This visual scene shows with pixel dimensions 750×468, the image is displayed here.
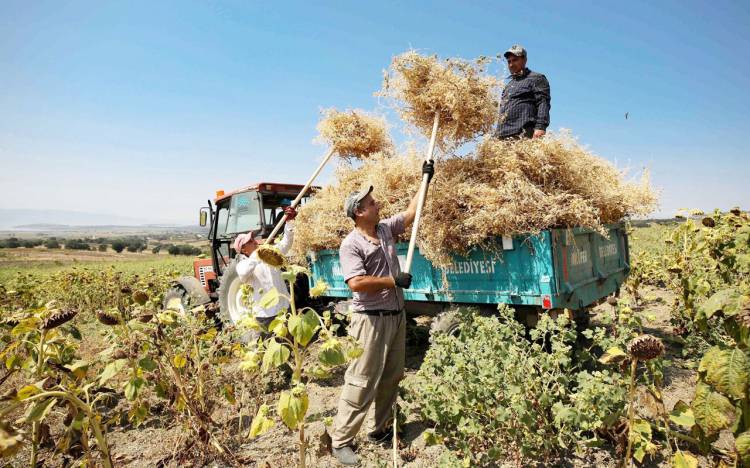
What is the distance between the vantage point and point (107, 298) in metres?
10.0

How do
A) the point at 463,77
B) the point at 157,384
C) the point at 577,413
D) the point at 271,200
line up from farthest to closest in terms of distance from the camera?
the point at 271,200 → the point at 463,77 → the point at 157,384 → the point at 577,413

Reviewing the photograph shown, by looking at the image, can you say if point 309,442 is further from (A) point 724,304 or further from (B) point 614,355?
(A) point 724,304

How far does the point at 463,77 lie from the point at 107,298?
10049mm

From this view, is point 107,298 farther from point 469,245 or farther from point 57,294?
point 469,245

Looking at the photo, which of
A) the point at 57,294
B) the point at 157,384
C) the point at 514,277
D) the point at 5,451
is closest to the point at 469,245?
the point at 514,277

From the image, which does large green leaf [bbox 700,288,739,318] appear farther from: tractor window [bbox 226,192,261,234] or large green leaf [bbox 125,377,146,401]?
tractor window [bbox 226,192,261,234]

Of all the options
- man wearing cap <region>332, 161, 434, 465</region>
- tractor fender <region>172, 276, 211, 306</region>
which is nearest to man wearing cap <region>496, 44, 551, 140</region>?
man wearing cap <region>332, 161, 434, 465</region>

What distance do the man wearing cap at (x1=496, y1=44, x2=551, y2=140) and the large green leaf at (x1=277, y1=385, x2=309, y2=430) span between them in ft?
11.6

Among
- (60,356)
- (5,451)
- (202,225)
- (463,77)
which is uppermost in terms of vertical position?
(463,77)

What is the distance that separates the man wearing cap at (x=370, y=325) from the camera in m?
2.80

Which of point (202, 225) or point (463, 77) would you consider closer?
point (463, 77)

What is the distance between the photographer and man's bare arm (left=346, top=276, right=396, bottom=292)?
9.14ft

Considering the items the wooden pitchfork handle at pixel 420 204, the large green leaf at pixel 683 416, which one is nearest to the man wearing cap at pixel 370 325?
the wooden pitchfork handle at pixel 420 204

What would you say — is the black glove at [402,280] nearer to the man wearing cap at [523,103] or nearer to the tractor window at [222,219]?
the man wearing cap at [523,103]
